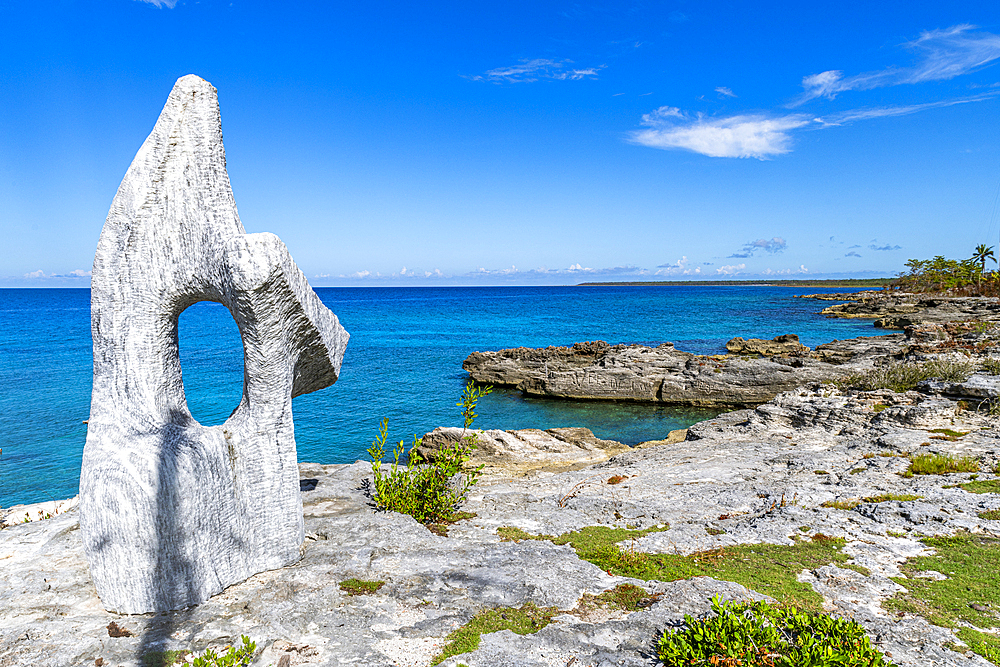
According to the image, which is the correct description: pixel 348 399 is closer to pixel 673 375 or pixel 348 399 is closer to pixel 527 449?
pixel 527 449

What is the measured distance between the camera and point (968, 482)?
25.1 feet

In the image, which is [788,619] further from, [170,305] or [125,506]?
[170,305]

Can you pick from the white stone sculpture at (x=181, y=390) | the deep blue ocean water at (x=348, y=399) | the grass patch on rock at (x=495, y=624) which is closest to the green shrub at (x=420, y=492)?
the white stone sculpture at (x=181, y=390)

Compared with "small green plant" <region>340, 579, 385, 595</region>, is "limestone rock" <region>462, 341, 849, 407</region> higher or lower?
lower

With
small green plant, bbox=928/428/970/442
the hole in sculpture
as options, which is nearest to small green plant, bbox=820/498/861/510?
small green plant, bbox=928/428/970/442

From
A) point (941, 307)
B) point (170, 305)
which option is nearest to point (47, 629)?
point (170, 305)

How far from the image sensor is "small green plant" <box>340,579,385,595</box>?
189 inches

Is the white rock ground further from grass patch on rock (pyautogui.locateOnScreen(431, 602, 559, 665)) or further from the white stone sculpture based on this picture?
the white stone sculpture

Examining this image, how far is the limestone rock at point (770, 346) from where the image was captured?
112 ft

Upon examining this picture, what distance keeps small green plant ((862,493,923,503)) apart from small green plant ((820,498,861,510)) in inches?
6.7

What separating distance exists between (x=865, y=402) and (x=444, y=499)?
10.8 m

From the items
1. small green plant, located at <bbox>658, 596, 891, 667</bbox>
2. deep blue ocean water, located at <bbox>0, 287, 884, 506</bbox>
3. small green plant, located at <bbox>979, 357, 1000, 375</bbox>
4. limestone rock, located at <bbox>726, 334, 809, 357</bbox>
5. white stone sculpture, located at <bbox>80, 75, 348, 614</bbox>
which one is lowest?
deep blue ocean water, located at <bbox>0, 287, 884, 506</bbox>

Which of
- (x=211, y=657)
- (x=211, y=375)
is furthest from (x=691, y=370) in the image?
(x=211, y=375)

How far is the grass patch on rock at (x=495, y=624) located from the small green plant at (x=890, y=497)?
205 inches
